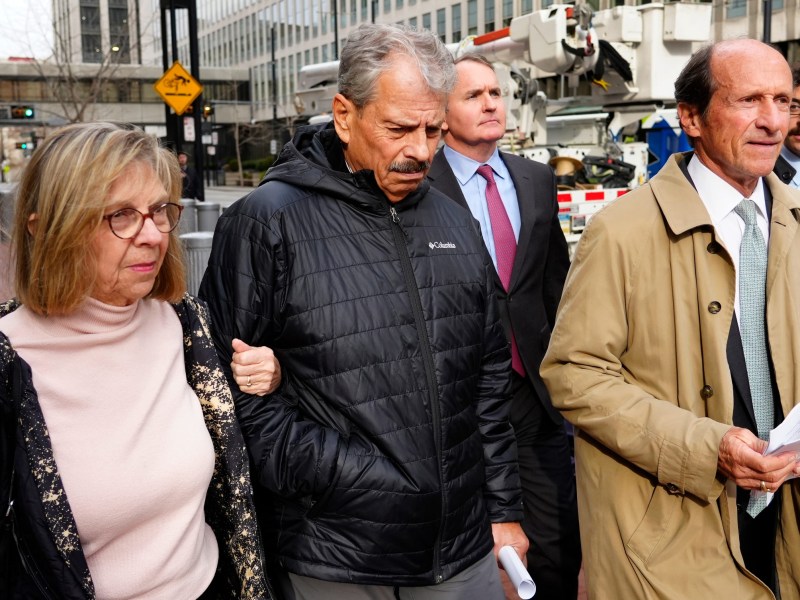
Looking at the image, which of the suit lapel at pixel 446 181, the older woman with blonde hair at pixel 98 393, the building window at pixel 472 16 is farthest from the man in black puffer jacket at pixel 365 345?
the building window at pixel 472 16

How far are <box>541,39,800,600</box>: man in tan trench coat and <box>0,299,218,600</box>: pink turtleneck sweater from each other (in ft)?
3.91

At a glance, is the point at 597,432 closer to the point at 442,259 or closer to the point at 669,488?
the point at 669,488

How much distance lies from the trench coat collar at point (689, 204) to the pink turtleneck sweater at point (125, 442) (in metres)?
1.47

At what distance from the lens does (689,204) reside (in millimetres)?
2742

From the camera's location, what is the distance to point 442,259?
8.96 ft

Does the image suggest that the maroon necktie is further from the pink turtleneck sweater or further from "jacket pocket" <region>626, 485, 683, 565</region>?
the pink turtleneck sweater

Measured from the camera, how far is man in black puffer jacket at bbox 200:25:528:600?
2492mm

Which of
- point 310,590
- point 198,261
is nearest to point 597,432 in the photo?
point 310,590

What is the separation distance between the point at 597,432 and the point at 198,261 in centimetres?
655

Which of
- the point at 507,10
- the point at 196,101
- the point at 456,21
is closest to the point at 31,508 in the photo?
the point at 196,101

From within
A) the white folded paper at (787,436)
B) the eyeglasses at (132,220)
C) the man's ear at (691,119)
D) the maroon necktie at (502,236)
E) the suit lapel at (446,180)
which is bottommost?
the white folded paper at (787,436)

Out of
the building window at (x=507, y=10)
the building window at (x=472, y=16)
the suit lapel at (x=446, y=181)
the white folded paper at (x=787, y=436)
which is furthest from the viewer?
the building window at (x=472, y=16)

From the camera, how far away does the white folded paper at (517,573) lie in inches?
94.4

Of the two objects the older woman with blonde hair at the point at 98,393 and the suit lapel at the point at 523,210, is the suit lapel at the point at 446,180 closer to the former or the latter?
the suit lapel at the point at 523,210
